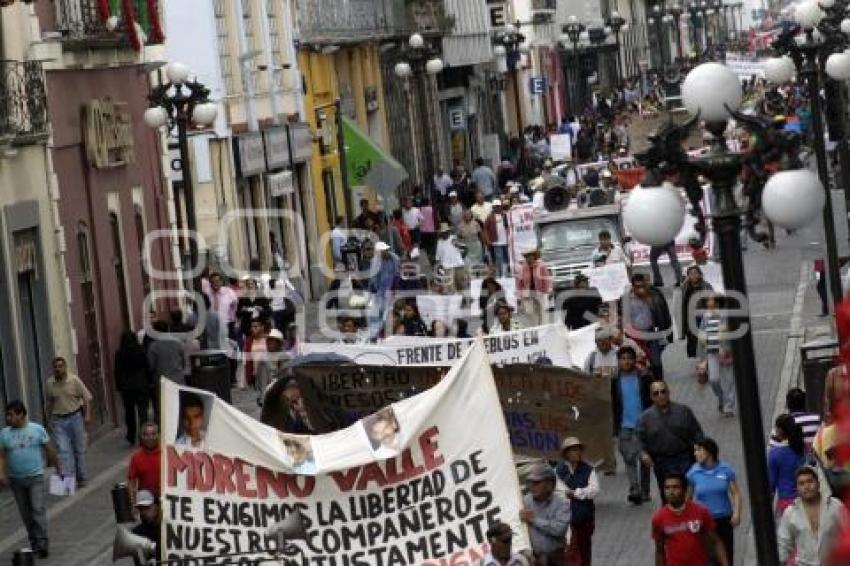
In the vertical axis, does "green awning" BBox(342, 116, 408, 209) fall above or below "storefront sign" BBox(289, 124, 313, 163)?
below

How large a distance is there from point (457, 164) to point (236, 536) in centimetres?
5751

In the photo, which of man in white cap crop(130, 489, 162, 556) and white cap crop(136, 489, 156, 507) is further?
white cap crop(136, 489, 156, 507)

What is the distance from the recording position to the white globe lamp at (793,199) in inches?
483

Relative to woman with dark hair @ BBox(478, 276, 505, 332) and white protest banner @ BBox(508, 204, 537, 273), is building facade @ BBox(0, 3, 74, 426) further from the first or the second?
white protest banner @ BBox(508, 204, 537, 273)

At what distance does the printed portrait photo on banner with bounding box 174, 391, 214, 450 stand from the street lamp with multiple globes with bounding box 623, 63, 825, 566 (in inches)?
161

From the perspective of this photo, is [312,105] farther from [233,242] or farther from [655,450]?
[655,450]

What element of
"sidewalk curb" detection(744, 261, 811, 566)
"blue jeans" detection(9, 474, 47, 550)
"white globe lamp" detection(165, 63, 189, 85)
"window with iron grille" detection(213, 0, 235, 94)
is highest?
"window with iron grille" detection(213, 0, 235, 94)

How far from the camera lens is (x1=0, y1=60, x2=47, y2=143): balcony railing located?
3045 centimetres

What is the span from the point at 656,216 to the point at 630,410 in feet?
31.1

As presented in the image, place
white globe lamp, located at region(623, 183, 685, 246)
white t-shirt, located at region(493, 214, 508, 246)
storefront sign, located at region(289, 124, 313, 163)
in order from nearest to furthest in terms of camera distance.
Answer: white globe lamp, located at region(623, 183, 685, 246) < white t-shirt, located at region(493, 214, 508, 246) < storefront sign, located at region(289, 124, 313, 163)

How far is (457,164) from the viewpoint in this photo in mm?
73000

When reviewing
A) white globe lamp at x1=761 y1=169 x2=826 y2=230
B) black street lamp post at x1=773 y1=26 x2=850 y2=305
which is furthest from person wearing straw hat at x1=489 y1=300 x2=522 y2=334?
white globe lamp at x1=761 y1=169 x2=826 y2=230

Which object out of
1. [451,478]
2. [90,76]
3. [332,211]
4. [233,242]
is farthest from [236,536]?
[332,211]

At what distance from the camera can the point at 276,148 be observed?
5134 centimetres
